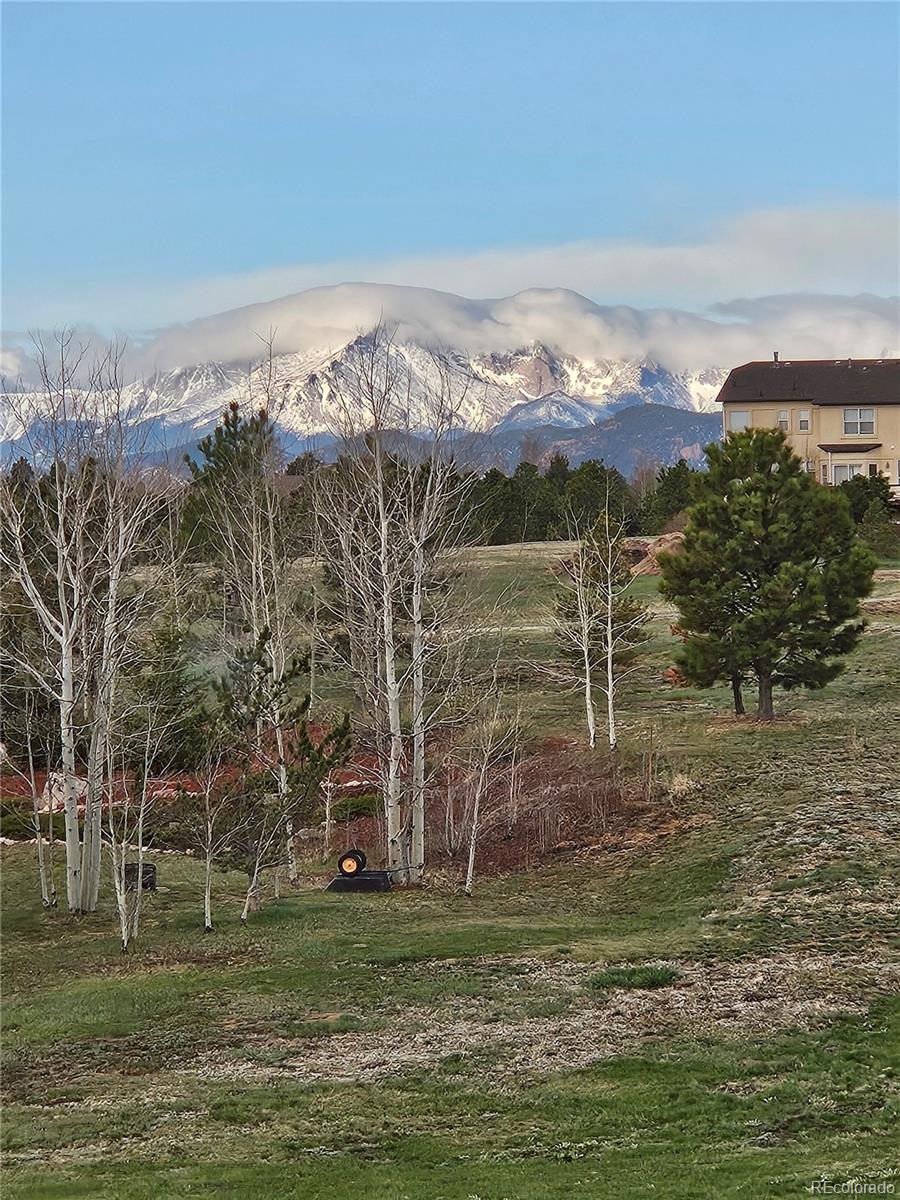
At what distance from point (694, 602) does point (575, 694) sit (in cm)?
1103

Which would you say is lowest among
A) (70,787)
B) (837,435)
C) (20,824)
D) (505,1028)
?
(20,824)

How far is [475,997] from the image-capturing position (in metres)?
19.5

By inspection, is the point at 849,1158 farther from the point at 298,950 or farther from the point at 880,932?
the point at 298,950

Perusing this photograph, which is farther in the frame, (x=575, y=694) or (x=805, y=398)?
(x=805, y=398)

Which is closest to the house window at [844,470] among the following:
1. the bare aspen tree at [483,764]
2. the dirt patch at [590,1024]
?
the bare aspen tree at [483,764]

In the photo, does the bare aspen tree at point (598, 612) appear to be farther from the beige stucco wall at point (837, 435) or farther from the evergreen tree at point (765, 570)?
the beige stucco wall at point (837, 435)

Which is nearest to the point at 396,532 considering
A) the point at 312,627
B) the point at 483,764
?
the point at 312,627

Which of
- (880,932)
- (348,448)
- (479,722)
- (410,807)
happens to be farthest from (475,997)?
(348,448)

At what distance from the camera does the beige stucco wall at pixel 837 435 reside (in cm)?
8206

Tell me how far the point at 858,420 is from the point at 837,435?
160cm

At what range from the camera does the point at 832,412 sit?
274ft

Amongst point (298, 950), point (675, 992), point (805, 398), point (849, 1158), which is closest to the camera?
point (849, 1158)

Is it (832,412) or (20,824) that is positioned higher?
(832,412)

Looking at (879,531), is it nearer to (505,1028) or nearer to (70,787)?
(70,787)
